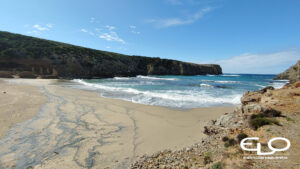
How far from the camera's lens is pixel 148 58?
3027 inches

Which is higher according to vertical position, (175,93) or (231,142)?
(231,142)

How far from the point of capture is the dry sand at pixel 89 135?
3.96 meters

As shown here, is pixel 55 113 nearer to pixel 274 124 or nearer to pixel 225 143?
pixel 225 143

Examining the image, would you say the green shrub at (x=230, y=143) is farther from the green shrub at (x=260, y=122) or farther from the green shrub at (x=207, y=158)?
the green shrub at (x=260, y=122)

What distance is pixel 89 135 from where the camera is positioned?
5406 millimetres

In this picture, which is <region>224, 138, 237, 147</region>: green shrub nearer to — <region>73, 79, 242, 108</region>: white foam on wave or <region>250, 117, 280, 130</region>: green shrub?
<region>250, 117, 280, 130</region>: green shrub

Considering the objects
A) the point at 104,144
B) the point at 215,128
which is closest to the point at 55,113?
the point at 104,144

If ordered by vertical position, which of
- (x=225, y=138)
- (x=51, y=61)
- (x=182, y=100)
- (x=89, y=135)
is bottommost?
(x=89, y=135)

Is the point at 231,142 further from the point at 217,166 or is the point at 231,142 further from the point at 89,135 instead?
the point at 89,135

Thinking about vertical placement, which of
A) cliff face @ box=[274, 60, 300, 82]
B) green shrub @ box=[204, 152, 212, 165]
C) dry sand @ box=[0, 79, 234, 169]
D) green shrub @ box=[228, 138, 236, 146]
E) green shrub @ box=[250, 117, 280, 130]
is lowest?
dry sand @ box=[0, 79, 234, 169]

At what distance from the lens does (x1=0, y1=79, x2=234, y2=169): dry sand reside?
156 inches

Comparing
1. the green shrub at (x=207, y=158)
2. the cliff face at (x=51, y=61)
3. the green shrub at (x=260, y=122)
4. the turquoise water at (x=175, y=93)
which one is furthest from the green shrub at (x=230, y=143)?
the cliff face at (x=51, y=61)

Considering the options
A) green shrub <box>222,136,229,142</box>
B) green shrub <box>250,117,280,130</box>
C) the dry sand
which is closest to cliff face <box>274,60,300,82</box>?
green shrub <box>250,117,280,130</box>

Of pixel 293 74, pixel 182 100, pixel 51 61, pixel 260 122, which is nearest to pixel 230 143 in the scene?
pixel 260 122
